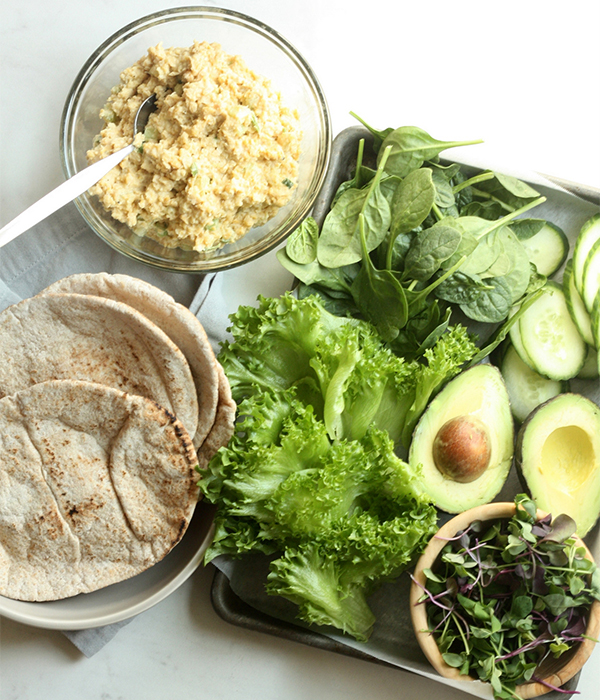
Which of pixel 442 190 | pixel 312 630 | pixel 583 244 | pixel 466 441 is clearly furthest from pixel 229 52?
pixel 312 630

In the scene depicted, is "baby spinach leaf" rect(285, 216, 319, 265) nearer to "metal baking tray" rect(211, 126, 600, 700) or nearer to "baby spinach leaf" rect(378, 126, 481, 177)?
"metal baking tray" rect(211, 126, 600, 700)

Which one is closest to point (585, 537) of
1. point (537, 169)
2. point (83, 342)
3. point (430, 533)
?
point (430, 533)

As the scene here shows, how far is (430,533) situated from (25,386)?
48.2 inches

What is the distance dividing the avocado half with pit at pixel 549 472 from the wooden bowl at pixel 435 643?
0.47ft

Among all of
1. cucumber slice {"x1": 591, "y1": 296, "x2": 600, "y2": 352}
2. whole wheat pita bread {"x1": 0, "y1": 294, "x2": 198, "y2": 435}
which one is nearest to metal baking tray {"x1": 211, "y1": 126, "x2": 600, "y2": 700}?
cucumber slice {"x1": 591, "y1": 296, "x2": 600, "y2": 352}

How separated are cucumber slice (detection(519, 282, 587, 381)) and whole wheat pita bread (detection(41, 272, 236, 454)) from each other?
0.98 m

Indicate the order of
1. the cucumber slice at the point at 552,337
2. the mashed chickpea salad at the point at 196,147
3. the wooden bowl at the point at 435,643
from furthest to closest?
1. the cucumber slice at the point at 552,337
2. the mashed chickpea salad at the point at 196,147
3. the wooden bowl at the point at 435,643

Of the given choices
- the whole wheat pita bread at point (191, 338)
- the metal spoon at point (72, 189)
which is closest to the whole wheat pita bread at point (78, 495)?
the whole wheat pita bread at point (191, 338)

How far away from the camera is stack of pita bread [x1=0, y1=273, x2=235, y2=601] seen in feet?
5.55

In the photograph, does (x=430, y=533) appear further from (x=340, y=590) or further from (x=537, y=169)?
(x=537, y=169)

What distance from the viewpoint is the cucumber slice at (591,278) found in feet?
6.37

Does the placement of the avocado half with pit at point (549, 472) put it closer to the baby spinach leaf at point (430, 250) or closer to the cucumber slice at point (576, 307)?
the cucumber slice at point (576, 307)

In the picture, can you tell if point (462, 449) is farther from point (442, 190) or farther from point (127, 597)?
point (127, 597)

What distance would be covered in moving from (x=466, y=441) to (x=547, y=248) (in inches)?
30.1
